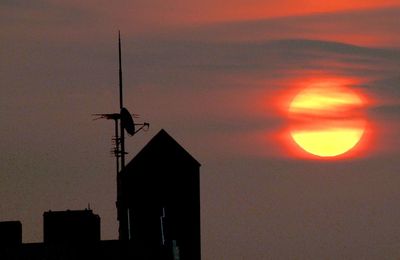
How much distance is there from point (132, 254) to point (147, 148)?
1990 inches

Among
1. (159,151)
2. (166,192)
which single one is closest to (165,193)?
(166,192)

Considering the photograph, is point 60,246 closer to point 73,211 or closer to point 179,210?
point 73,211

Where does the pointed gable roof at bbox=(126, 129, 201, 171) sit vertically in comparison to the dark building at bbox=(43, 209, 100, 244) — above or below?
above

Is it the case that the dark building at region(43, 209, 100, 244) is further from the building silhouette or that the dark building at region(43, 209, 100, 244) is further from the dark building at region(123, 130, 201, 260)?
the dark building at region(123, 130, 201, 260)

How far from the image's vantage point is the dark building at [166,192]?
119 meters

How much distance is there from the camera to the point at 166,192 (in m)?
122

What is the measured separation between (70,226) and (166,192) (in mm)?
45894

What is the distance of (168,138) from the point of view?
120m

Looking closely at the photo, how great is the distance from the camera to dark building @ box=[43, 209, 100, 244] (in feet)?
243

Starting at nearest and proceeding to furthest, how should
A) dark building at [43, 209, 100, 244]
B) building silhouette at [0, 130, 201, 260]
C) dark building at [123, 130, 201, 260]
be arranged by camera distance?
dark building at [43, 209, 100, 244] → building silhouette at [0, 130, 201, 260] → dark building at [123, 130, 201, 260]

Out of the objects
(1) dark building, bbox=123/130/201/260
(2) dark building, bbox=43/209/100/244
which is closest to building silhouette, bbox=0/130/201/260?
(1) dark building, bbox=123/130/201/260

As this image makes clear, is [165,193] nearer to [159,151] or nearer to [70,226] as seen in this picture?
[159,151]

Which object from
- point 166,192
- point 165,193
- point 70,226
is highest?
point 166,192

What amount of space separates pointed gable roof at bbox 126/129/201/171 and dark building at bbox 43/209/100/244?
40028mm
